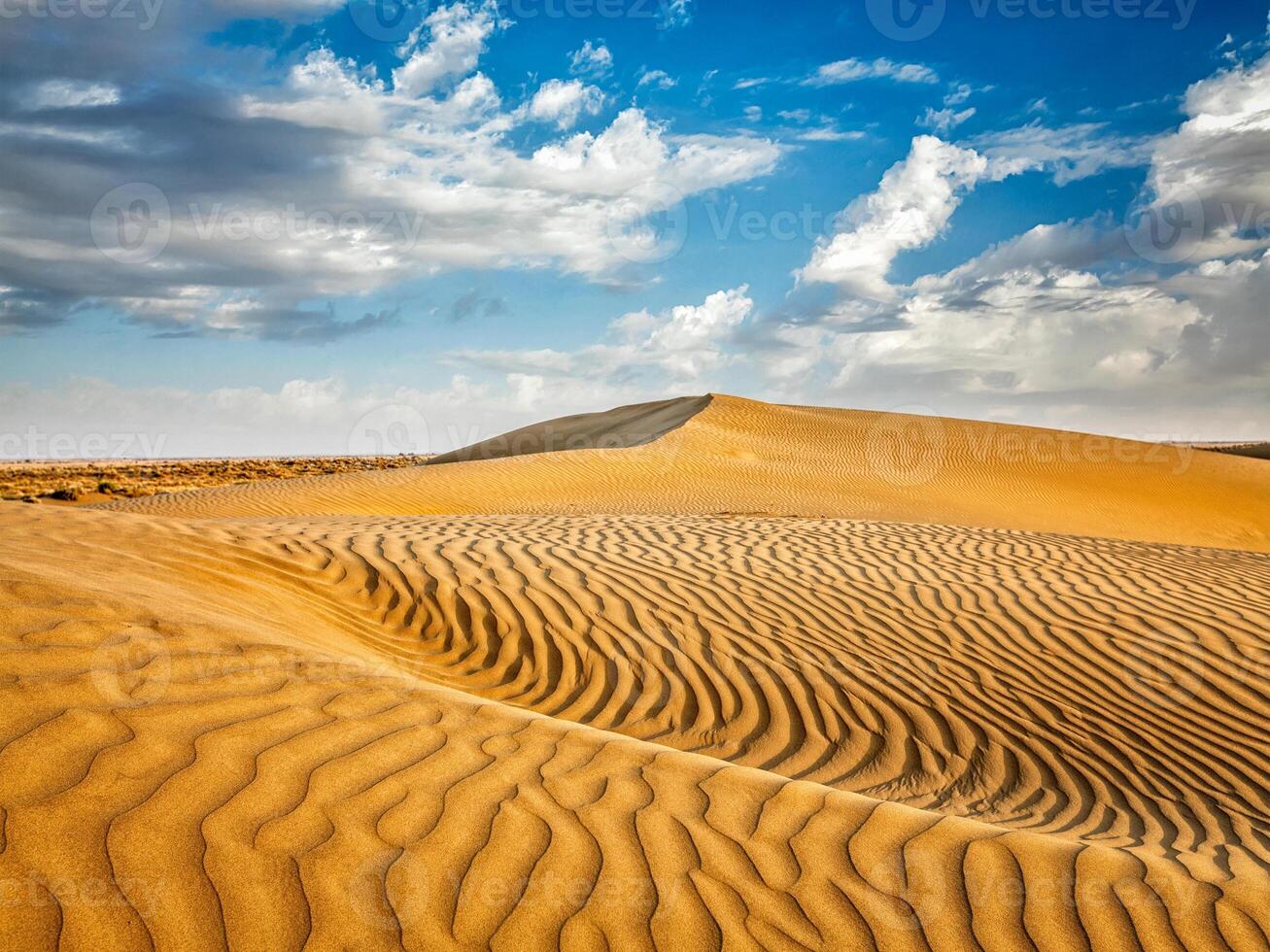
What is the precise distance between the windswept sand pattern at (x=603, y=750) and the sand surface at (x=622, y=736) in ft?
0.05

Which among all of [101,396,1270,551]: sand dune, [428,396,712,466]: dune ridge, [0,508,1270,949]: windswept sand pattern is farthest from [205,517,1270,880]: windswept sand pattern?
[428,396,712,466]: dune ridge

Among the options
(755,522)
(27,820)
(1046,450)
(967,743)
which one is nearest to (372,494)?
(755,522)

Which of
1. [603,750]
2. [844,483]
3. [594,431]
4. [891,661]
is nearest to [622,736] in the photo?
[603,750]

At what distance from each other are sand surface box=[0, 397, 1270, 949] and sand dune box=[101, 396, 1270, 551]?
362 inches

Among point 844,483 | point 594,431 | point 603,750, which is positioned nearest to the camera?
point 603,750

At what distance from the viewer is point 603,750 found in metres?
3.55

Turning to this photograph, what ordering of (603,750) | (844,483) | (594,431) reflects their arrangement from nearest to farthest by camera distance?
(603,750)
(844,483)
(594,431)

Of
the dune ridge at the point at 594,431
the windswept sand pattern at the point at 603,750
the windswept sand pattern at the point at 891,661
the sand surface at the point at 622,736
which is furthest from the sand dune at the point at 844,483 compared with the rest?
the windswept sand pattern at the point at 603,750

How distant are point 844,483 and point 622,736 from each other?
861 inches

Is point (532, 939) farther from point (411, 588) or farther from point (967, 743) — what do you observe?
point (411, 588)

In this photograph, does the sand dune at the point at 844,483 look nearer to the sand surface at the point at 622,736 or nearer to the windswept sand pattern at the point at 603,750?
the sand surface at the point at 622,736

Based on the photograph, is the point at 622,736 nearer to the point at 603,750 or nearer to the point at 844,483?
the point at 603,750

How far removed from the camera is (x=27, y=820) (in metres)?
2.38

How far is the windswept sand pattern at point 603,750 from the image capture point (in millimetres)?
2424
